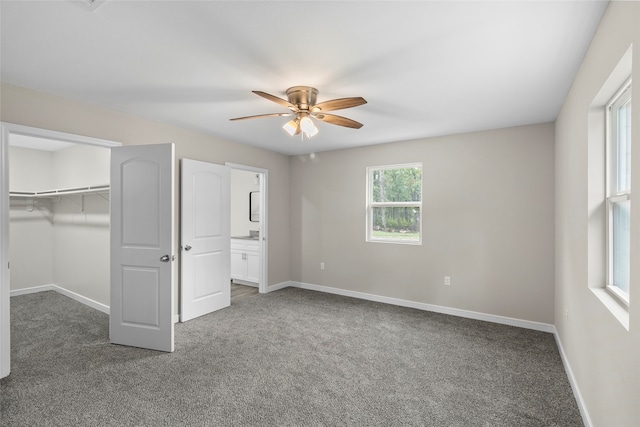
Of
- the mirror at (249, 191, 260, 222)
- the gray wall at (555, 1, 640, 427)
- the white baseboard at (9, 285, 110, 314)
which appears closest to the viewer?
the gray wall at (555, 1, 640, 427)

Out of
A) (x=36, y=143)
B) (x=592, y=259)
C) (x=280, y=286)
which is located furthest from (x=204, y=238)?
(x=592, y=259)

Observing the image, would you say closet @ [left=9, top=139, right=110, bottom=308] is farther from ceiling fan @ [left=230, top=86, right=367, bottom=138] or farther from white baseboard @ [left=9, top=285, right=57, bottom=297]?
ceiling fan @ [left=230, top=86, right=367, bottom=138]

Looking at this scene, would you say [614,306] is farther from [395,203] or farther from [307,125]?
[395,203]

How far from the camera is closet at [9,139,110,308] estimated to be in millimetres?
4375

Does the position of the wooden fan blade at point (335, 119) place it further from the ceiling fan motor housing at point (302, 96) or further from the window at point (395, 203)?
the window at point (395, 203)

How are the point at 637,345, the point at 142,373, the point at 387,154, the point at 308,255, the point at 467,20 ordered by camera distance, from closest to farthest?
the point at 637,345 → the point at 467,20 → the point at 142,373 → the point at 387,154 → the point at 308,255

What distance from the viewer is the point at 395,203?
487 cm

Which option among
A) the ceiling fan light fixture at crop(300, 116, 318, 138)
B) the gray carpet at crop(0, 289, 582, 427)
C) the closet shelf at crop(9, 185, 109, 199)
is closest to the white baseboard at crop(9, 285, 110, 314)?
the gray carpet at crop(0, 289, 582, 427)

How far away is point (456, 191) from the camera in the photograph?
4301mm

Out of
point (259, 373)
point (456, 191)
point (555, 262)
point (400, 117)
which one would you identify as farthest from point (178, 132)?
point (555, 262)

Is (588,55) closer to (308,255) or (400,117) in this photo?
(400,117)

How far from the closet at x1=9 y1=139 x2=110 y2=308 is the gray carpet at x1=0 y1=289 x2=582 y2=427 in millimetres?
888

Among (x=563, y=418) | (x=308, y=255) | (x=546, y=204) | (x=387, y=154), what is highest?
(x=387, y=154)

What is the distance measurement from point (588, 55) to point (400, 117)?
171cm
